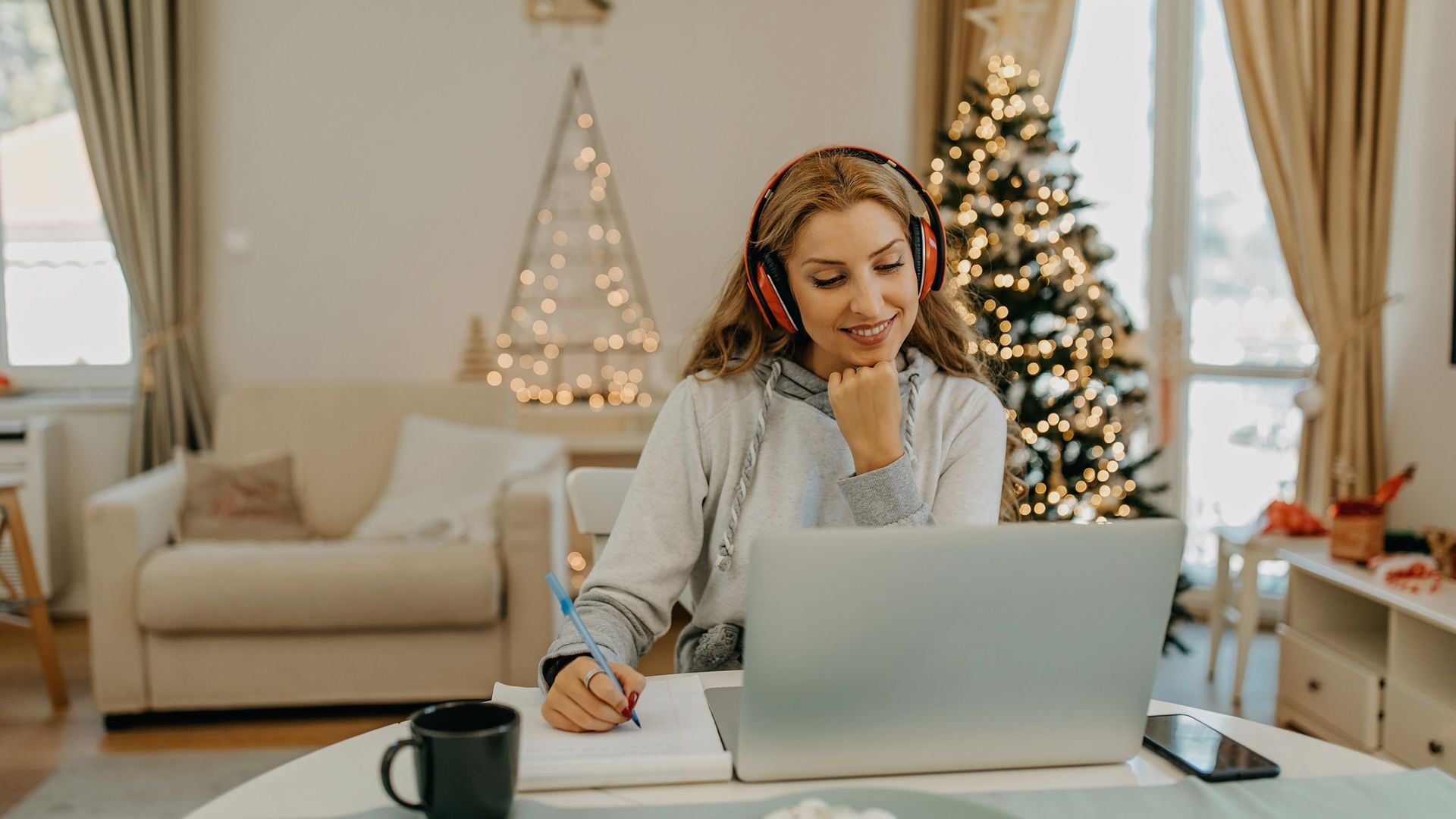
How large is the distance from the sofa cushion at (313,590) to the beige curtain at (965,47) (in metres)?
2.04

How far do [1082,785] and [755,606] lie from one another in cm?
29

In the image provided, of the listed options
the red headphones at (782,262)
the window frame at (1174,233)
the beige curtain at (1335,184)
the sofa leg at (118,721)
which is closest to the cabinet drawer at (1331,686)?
the beige curtain at (1335,184)

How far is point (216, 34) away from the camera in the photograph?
400 centimetres

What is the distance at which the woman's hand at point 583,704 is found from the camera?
0.92 m

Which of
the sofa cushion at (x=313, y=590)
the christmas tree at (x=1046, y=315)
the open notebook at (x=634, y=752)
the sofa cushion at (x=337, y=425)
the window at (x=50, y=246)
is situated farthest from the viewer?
the window at (x=50, y=246)

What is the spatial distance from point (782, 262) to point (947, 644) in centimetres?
57

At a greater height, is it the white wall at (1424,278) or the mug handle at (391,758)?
the white wall at (1424,278)

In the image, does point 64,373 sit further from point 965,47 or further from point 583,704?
point 583,704

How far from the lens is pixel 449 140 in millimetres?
4102

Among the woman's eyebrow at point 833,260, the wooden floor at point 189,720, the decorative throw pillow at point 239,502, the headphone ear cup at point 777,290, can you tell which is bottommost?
the wooden floor at point 189,720

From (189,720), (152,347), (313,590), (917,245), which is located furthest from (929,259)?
(152,347)

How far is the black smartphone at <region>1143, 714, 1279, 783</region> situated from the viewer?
2.80 ft

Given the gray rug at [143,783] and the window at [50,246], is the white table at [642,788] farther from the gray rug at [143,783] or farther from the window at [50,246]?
the window at [50,246]

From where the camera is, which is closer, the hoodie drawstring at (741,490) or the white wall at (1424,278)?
the hoodie drawstring at (741,490)
